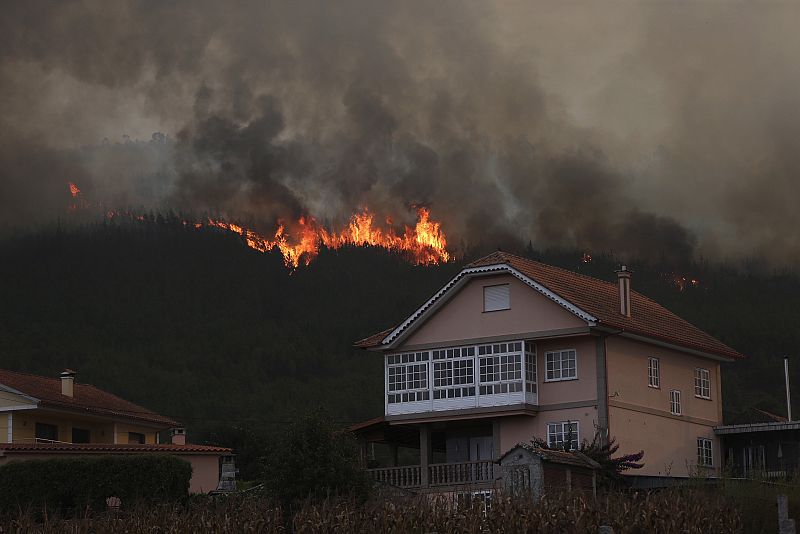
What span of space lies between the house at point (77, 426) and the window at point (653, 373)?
2062 cm

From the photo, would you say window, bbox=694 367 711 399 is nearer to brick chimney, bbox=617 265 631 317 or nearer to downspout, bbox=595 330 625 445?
brick chimney, bbox=617 265 631 317

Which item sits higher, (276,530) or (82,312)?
(82,312)

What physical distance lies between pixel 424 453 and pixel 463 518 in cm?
2091

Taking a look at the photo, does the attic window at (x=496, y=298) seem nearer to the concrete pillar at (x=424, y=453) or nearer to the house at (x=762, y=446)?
the concrete pillar at (x=424, y=453)

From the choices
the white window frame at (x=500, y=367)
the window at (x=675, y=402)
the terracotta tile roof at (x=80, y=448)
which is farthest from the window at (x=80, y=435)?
the window at (x=675, y=402)

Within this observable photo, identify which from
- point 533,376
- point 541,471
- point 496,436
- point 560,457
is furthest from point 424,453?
point 541,471

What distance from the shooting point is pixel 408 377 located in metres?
60.6

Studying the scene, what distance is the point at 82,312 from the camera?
486 ft

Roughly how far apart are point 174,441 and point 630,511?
3597cm

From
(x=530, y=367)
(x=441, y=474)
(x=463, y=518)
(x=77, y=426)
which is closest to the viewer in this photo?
(x=463, y=518)

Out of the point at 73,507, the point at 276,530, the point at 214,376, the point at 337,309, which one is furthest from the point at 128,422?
the point at 337,309

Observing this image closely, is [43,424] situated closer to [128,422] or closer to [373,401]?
[128,422]

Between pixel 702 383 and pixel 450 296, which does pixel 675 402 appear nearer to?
pixel 702 383

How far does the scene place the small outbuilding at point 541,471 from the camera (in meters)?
44.7
